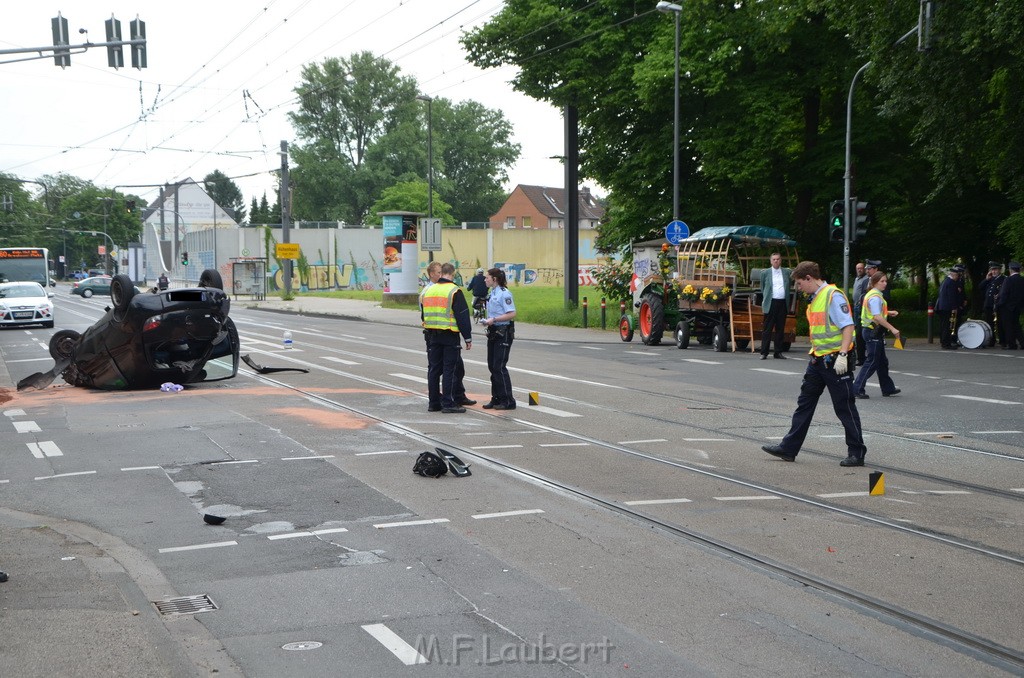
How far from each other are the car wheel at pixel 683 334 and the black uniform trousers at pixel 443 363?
1137 cm

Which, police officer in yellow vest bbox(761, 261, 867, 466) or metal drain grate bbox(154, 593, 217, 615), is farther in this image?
police officer in yellow vest bbox(761, 261, 867, 466)

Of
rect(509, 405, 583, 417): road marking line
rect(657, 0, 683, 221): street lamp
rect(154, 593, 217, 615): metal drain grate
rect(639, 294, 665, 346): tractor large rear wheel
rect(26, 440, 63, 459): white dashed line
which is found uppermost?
rect(657, 0, 683, 221): street lamp

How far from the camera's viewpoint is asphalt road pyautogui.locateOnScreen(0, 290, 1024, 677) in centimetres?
480

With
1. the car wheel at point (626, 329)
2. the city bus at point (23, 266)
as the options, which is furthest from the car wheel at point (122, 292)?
the city bus at point (23, 266)

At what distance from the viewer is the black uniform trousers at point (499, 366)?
43.3 feet

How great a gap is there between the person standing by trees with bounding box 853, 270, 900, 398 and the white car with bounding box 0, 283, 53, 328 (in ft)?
95.0

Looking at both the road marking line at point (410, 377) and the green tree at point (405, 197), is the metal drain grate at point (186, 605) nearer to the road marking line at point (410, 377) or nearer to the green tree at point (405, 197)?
the road marking line at point (410, 377)

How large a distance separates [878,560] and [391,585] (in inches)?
112

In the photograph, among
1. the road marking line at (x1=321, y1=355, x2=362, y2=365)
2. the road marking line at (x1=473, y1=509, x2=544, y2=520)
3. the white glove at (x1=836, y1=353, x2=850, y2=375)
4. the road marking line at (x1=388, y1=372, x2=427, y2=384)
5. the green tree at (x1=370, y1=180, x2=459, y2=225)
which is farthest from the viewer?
the green tree at (x1=370, y1=180, x2=459, y2=225)

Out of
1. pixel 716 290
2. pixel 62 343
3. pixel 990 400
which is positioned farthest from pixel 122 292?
pixel 716 290

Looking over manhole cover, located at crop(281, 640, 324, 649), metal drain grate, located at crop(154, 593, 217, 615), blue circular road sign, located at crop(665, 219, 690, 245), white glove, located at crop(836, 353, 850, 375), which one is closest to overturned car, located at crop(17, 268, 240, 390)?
white glove, located at crop(836, 353, 850, 375)

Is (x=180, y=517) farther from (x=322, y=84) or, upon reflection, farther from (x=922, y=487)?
(x=322, y=84)

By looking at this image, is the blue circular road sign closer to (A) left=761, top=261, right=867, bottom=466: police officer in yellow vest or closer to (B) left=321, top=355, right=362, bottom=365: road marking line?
(B) left=321, top=355, right=362, bottom=365: road marking line

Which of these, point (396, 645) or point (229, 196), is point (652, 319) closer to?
point (396, 645)
